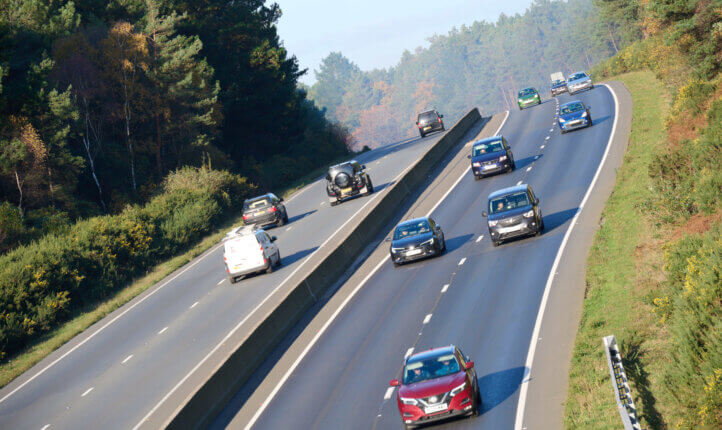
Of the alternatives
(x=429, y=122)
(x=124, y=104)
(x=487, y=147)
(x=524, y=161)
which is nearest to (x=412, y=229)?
(x=487, y=147)

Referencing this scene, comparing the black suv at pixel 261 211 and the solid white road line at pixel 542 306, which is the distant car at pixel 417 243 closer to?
the solid white road line at pixel 542 306

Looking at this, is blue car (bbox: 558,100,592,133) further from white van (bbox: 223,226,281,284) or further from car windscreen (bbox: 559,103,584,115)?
white van (bbox: 223,226,281,284)

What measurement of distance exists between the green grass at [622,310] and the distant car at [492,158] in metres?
9.01

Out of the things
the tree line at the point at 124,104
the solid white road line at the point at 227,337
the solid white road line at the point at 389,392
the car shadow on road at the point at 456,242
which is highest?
the tree line at the point at 124,104

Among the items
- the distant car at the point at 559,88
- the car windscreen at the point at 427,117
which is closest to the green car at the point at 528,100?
the distant car at the point at 559,88

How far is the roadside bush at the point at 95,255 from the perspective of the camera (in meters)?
32.8

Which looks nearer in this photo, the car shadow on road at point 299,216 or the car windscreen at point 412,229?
the car windscreen at point 412,229

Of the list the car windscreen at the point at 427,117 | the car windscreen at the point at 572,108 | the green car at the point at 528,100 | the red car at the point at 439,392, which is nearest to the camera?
the red car at the point at 439,392

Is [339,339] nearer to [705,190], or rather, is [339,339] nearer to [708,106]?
[705,190]

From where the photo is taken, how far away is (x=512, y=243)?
98.8 feet

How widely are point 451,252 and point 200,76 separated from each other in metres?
33.9

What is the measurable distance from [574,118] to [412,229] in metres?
23.2

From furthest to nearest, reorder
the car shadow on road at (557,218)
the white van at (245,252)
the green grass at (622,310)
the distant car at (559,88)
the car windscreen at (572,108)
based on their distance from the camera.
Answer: the distant car at (559,88), the car windscreen at (572,108), the white van at (245,252), the car shadow on road at (557,218), the green grass at (622,310)

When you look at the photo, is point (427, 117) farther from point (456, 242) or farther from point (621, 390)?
point (621, 390)
